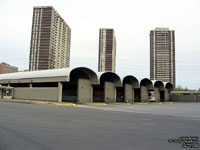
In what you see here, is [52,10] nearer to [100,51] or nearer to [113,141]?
[100,51]

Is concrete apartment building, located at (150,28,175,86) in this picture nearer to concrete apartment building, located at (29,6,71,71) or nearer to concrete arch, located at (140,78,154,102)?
concrete apartment building, located at (29,6,71,71)

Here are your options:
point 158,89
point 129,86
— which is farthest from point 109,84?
point 158,89

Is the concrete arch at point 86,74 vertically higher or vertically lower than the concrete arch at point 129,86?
higher

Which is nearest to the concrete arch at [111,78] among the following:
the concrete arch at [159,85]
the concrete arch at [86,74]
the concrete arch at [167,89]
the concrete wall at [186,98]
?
the concrete arch at [86,74]

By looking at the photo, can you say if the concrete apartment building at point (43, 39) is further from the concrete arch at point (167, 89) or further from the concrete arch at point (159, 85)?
the concrete arch at point (167, 89)

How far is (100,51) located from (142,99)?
378ft

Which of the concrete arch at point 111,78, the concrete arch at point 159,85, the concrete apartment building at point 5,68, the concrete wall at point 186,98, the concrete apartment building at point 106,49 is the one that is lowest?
the concrete wall at point 186,98

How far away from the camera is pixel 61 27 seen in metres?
136

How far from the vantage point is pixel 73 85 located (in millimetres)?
37562

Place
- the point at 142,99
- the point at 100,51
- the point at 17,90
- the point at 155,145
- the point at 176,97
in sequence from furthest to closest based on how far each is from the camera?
1. the point at 100,51
2. the point at 176,97
3. the point at 142,99
4. the point at 17,90
5. the point at 155,145

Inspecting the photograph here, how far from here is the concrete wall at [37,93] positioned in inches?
1221

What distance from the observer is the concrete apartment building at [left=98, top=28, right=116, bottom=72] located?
15350 cm

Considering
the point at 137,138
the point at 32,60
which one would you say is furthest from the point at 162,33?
the point at 137,138

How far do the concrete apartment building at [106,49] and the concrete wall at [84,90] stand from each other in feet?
392
